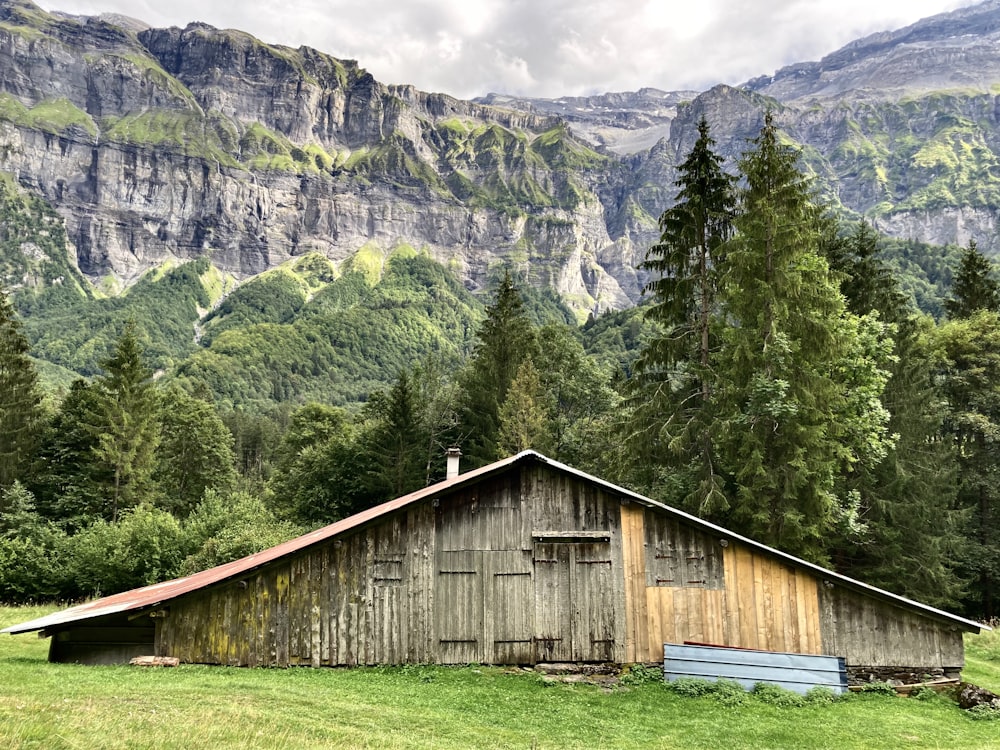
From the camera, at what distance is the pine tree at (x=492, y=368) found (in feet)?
138

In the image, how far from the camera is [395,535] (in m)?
15.8

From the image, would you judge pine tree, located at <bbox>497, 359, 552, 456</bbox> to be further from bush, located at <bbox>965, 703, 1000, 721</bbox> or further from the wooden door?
bush, located at <bbox>965, 703, 1000, 721</bbox>

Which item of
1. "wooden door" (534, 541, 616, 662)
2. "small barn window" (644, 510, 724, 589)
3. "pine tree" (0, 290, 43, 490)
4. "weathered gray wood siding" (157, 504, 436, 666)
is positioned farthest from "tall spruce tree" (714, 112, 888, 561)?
"pine tree" (0, 290, 43, 490)

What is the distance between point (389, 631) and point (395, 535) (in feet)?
6.84

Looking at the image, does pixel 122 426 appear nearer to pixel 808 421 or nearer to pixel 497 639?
pixel 497 639

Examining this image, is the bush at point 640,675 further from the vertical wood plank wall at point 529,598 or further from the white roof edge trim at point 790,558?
the white roof edge trim at point 790,558

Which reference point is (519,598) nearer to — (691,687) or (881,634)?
(691,687)

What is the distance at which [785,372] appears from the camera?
20.9 metres

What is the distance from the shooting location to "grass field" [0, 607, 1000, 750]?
8.99 metres

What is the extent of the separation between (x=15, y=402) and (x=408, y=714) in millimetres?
37426

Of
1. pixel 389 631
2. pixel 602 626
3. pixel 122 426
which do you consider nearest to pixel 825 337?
pixel 602 626

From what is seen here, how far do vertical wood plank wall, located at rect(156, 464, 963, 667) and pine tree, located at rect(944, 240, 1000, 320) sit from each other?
29199 mm

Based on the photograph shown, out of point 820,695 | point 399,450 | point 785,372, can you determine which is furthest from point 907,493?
point 399,450

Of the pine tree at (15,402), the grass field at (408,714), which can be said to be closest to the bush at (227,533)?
the grass field at (408,714)
